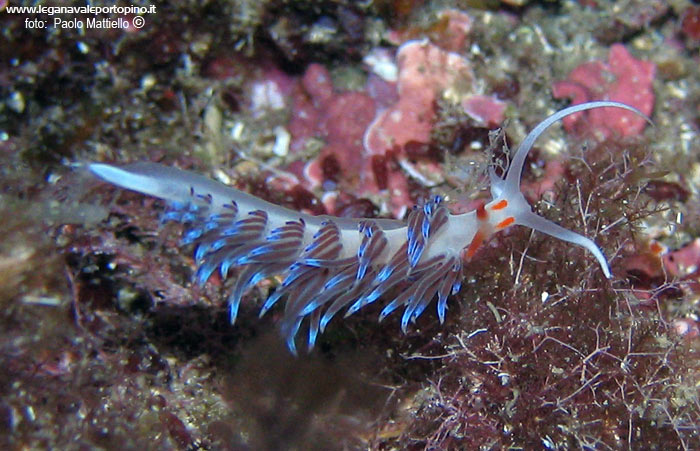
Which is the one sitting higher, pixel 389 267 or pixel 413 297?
pixel 389 267

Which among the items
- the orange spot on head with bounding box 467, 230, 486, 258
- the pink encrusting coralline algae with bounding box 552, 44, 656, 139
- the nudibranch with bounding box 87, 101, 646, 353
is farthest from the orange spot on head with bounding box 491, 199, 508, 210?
the pink encrusting coralline algae with bounding box 552, 44, 656, 139

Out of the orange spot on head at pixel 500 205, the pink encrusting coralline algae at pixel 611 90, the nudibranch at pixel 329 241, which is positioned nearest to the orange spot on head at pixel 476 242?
the nudibranch at pixel 329 241

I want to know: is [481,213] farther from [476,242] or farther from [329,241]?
[329,241]

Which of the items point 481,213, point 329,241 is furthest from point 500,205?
point 329,241

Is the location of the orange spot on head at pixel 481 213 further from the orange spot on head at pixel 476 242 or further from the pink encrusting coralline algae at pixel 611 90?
the pink encrusting coralline algae at pixel 611 90

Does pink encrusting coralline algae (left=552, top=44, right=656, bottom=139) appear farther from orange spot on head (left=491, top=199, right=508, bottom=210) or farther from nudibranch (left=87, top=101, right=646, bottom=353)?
orange spot on head (left=491, top=199, right=508, bottom=210)

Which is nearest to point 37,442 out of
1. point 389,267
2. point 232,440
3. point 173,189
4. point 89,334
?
point 89,334

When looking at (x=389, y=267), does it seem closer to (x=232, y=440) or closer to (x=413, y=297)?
(x=413, y=297)
